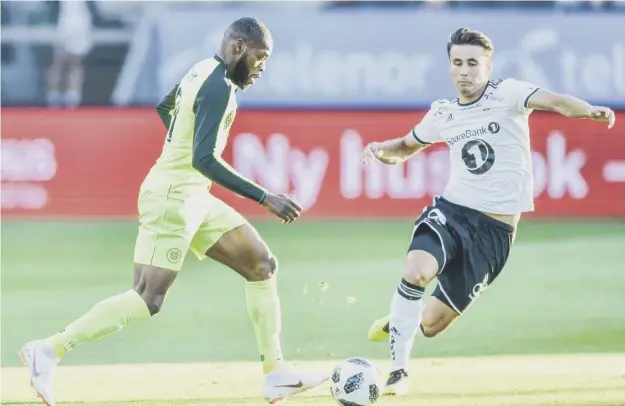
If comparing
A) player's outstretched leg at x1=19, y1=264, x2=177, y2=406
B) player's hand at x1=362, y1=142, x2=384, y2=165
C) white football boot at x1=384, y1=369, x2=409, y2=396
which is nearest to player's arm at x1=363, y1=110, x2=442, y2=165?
player's hand at x1=362, y1=142, x2=384, y2=165

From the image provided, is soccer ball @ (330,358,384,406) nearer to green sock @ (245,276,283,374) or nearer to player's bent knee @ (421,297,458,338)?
green sock @ (245,276,283,374)

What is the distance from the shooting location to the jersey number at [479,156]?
6766 mm

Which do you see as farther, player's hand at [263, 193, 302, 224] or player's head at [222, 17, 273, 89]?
player's head at [222, 17, 273, 89]

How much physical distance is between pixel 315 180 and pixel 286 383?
9266 mm

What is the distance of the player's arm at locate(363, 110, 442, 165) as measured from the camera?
7.10 meters

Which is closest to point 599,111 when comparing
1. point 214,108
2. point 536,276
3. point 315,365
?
point 214,108

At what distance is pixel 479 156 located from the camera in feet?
22.2

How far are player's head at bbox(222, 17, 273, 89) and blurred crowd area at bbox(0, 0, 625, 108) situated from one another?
11.6m

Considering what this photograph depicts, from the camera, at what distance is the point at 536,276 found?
12.1 m

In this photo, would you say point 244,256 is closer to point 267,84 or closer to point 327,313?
point 327,313

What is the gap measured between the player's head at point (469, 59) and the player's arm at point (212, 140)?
142 cm

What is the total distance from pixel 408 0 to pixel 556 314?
868cm

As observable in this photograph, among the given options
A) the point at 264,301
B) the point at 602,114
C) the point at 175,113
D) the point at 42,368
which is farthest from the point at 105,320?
the point at 602,114

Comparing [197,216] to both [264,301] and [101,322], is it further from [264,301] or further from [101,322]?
[101,322]
